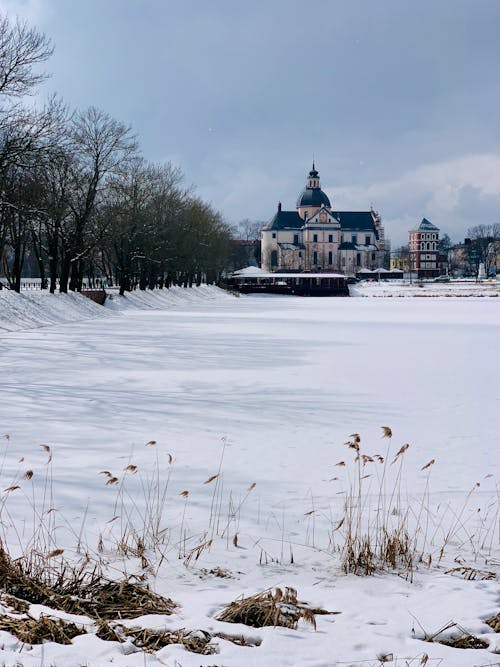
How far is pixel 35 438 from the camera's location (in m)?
9.91

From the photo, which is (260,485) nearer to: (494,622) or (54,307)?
(494,622)

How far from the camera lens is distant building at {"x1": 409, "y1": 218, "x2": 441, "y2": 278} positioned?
187 metres

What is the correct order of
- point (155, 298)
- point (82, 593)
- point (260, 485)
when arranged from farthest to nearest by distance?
point (155, 298) < point (260, 485) < point (82, 593)

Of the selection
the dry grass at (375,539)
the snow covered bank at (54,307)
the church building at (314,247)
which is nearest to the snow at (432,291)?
the snow covered bank at (54,307)

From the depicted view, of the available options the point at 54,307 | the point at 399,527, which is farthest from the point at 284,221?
the point at 399,527

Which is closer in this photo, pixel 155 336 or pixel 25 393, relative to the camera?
pixel 25 393

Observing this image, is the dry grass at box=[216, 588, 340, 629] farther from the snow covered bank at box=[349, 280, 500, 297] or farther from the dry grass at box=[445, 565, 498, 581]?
the snow covered bank at box=[349, 280, 500, 297]

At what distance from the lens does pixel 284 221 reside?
195625 millimetres

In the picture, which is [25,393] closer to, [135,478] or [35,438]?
[35,438]

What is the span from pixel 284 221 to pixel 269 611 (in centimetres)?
19426

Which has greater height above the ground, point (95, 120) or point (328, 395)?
point (95, 120)

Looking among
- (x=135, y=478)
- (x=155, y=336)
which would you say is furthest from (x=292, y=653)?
(x=155, y=336)

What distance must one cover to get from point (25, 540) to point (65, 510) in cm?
87

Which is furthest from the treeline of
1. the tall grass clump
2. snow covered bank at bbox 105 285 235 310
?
the tall grass clump
